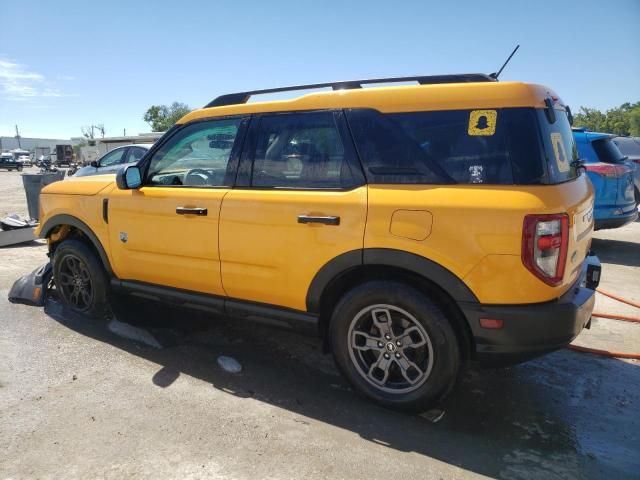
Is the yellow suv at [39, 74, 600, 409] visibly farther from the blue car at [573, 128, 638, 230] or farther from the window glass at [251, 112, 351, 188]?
the blue car at [573, 128, 638, 230]

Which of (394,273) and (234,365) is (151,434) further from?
(394,273)

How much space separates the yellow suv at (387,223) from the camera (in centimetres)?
244

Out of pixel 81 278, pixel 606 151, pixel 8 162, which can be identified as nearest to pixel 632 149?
pixel 606 151

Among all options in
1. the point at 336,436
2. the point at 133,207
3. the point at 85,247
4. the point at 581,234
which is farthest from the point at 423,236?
the point at 85,247

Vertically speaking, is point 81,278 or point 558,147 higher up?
point 558,147

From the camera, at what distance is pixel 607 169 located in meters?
6.95

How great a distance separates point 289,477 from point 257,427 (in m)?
0.49

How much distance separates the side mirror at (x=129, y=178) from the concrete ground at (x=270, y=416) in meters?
1.17

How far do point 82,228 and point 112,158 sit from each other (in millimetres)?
10152

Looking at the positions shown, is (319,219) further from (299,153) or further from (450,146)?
(450,146)

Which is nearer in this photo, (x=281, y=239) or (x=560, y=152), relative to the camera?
(x=560, y=152)

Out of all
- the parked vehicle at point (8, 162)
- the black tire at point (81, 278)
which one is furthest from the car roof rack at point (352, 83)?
the parked vehicle at point (8, 162)

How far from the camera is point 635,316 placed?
15.1ft

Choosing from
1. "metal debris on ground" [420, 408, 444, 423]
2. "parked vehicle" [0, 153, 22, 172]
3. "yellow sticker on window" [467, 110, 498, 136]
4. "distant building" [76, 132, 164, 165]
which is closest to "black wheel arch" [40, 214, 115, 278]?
"metal debris on ground" [420, 408, 444, 423]
